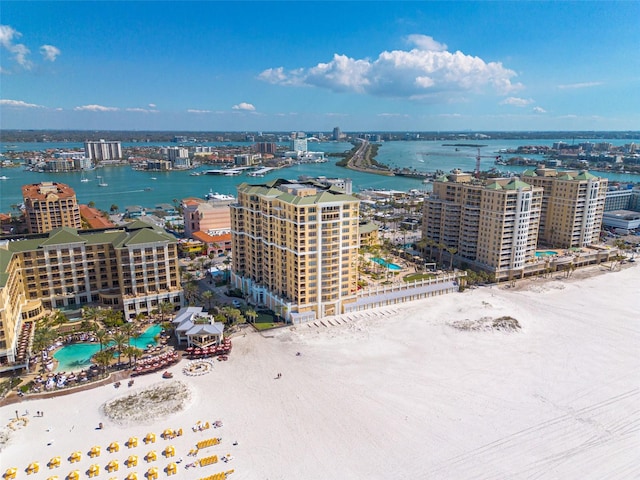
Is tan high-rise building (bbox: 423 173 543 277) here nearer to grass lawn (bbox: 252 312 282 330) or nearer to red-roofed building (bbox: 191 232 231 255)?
grass lawn (bbox: 252 312 282 330)

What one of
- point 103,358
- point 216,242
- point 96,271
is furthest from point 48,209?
point 103,358

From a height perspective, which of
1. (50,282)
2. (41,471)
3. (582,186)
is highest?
(582,186)

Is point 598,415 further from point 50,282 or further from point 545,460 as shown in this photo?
point 50,282

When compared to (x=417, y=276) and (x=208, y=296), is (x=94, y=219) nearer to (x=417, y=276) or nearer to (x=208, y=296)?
(x=208, y=296)

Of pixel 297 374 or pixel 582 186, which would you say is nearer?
pixel 297 374

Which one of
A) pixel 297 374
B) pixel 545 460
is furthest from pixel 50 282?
pixel 545 460

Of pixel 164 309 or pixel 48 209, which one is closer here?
pixel 164 309

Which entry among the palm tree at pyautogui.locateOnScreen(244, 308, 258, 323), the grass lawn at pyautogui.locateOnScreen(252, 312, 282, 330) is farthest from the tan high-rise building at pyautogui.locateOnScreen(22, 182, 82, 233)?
the grass lawn at pyautogui.locateOnScreen(252, 312, 282, 330)
